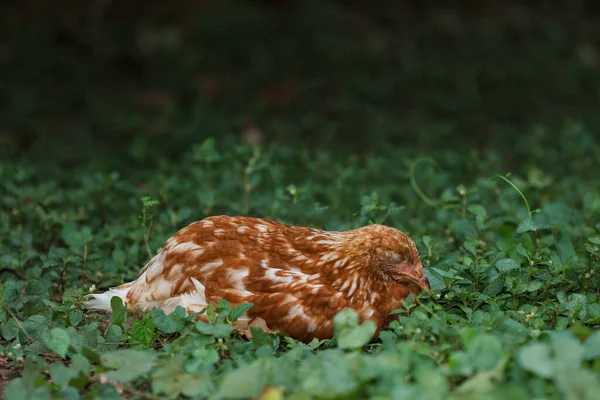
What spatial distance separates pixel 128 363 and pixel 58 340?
35cm

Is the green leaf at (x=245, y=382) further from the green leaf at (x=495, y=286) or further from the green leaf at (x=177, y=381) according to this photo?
the green leaf at (x=495, y=286)

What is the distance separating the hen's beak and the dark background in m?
3.51

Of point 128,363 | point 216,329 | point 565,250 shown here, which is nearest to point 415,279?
point 565,250

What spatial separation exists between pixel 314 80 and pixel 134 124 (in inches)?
84.8

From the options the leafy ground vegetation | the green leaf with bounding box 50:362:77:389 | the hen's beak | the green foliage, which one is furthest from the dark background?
the green leaf with bounding box 50:362:77:389

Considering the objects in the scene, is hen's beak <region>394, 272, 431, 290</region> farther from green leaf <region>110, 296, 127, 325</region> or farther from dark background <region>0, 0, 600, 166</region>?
dark background <region>0, 0, 600, 166</region>

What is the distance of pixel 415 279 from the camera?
3.93 meters

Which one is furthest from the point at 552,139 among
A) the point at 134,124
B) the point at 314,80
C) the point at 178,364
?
the point at 178,364

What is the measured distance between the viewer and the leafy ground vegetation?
3215mm

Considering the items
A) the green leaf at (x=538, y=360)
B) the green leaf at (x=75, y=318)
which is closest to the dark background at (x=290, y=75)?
the green leaf at (x=75, y=318)

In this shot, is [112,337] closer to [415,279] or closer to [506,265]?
[415,279]

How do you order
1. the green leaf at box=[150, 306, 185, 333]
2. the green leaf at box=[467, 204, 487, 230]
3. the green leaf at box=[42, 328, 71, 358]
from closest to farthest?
the green leaf at box=[42, 328, 71, 358] → the green leaf at box=[150, 306, 185, 333] → the green leaf at box=[467, 204, 487, 230]

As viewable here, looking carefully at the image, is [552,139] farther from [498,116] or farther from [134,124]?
[134,124]

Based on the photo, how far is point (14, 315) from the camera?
13.1ft
